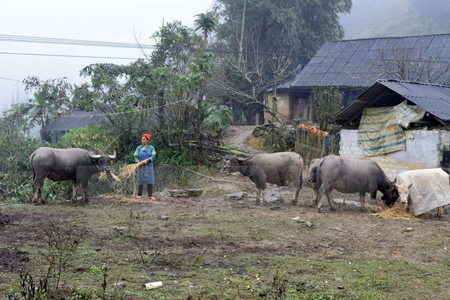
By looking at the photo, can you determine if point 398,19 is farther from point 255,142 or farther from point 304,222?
point 304,222

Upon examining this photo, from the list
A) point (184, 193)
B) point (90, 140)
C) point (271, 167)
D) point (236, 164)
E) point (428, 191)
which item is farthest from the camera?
point (90, 140)

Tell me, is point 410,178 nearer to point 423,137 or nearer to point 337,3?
point 423,137

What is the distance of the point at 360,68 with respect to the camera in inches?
1161

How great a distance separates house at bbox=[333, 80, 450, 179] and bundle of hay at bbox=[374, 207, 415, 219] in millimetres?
3947

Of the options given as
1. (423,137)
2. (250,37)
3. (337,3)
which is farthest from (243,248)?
(337,3)

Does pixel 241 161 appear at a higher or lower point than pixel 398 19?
lower

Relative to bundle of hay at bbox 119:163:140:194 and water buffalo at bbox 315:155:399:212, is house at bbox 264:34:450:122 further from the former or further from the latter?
bundle of hay at bbox 119:163:140:194

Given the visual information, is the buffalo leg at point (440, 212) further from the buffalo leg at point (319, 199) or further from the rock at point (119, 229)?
the rock at point (119, 229)

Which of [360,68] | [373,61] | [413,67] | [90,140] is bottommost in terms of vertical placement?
[90,140]

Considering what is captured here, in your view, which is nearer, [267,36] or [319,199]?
[319,199]

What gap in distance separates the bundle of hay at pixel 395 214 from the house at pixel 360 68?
13384 millimetres

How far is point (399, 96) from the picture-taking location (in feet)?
57.9

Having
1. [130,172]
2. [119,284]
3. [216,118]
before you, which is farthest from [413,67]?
[119,284]

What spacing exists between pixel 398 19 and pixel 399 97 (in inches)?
2505
